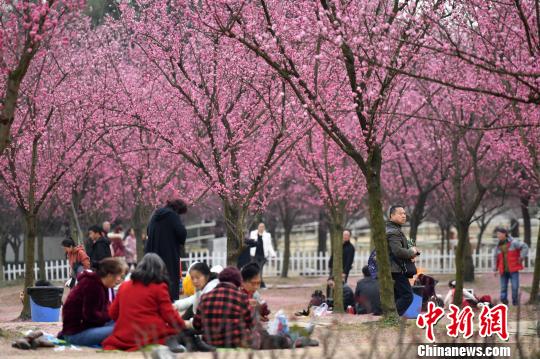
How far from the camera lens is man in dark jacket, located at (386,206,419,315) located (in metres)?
13.2

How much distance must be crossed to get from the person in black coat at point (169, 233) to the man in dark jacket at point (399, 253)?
2.56m

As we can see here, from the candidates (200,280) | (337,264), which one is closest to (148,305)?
(200,280)

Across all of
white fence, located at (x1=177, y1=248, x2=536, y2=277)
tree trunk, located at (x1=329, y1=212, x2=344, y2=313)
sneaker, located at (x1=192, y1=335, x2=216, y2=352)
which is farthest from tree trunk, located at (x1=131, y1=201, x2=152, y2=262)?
sneaker, located at (x1=192, y1=335, x2=216, y2=352)

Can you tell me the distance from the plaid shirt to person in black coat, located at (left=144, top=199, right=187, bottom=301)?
3366 mm

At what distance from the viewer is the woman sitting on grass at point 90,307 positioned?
1051cm

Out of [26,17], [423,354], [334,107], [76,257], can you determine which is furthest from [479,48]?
[423,354]

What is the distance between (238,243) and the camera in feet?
57.4

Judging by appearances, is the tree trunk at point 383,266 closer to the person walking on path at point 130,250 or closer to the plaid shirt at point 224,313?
the plaid shirt at point 224,313

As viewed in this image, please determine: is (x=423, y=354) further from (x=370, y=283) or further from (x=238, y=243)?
(x=238, y=243)

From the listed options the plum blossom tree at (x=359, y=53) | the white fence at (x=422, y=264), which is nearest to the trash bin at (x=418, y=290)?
the plum blossom tree at (x=359, y=53)

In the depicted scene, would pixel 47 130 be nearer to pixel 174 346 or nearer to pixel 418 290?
pixel 418 290

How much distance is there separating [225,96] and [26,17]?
7.45 metres

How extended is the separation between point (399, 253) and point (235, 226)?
4.81m

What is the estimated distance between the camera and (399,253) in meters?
13.2
